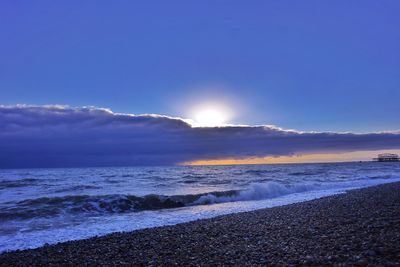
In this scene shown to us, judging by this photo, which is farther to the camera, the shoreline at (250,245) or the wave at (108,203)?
the wave at (108,203)

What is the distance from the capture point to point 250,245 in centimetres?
972

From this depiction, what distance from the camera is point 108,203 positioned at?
24.9 metres

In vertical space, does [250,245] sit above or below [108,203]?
above

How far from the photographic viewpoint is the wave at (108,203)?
21.2 m

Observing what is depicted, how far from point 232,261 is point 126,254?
340 cm

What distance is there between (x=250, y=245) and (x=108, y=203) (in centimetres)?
1705

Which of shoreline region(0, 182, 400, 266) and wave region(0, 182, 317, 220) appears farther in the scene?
wave region(0, 182, 317, 220)

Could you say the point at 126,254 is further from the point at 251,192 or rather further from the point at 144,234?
Answer: the point at 251,192

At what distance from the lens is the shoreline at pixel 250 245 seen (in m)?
7.74

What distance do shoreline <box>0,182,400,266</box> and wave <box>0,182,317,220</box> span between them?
10.1 meters

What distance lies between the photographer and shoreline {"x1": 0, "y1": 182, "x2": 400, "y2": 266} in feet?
25.4

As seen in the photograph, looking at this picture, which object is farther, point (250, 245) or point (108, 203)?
point (108, 203)

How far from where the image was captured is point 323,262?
7.15 m

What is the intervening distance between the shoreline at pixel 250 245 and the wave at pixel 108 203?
10088 mm
